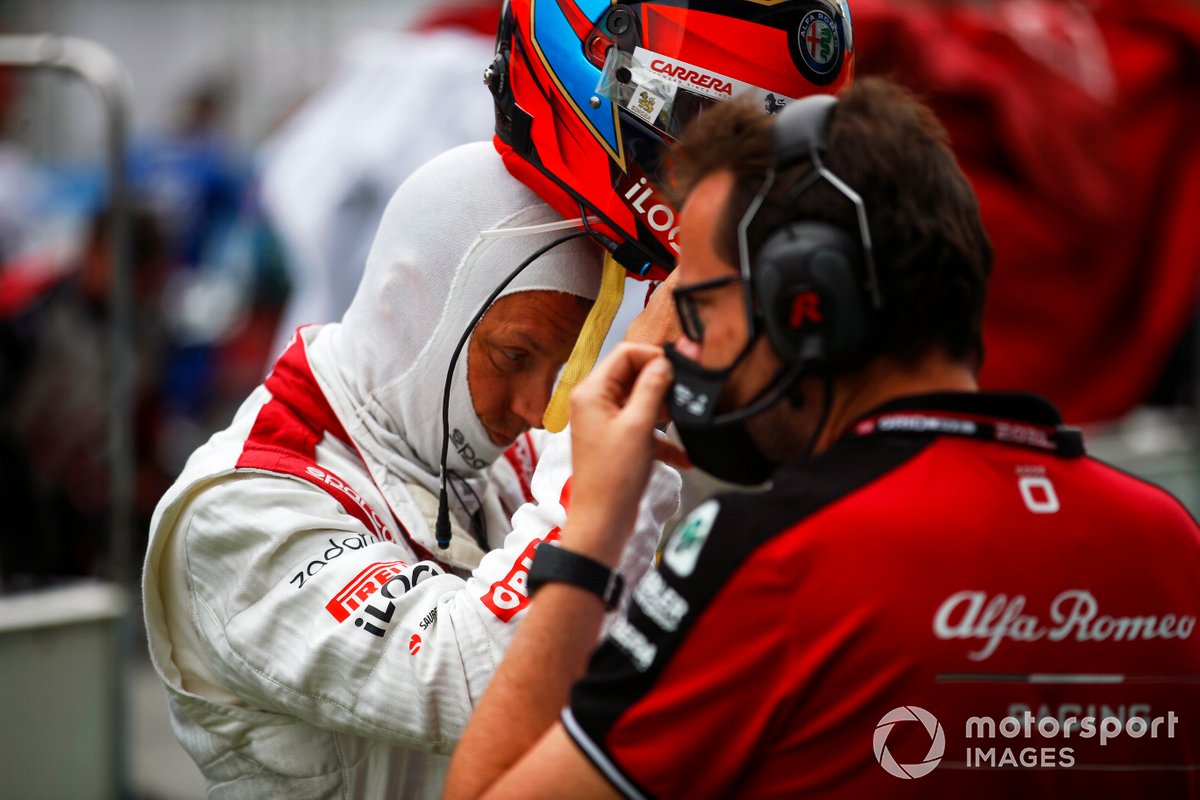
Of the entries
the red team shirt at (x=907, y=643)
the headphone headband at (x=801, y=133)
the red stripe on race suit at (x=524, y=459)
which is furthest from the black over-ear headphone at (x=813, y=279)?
the red stripe on race suit at (x=524, y=459)

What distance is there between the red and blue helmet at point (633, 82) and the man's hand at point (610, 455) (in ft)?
1.77

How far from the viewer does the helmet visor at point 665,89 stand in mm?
2227

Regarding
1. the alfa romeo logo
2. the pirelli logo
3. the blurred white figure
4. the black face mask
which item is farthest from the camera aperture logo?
the blurred white figure

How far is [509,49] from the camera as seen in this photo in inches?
95.7

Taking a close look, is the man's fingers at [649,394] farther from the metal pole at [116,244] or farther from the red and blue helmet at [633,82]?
the metal pole at [116,244]

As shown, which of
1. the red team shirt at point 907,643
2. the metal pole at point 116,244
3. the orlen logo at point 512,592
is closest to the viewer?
the red team shirt at point 907,643

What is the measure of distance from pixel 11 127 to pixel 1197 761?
9.05 meters

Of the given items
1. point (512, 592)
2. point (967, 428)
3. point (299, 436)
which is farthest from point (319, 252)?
point (967, 428)

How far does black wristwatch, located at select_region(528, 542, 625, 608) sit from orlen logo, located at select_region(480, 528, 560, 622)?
1.01 ft

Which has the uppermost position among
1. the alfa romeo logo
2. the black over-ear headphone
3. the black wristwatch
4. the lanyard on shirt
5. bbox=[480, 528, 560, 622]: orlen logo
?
the alfa romeo logo

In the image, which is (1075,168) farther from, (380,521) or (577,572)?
(577,572)

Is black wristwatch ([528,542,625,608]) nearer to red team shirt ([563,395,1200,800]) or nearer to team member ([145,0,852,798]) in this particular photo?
red team shirt ([563,395,1200,800])

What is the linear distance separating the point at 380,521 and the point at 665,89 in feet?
2.82

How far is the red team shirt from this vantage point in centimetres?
151
